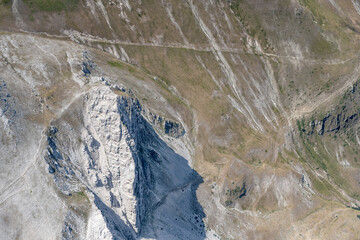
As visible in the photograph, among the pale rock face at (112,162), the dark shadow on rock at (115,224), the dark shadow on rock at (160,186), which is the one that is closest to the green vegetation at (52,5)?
the dark shadow on rock at (160,186)

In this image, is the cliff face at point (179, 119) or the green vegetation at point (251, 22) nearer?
the cliff face at point (179, 119)

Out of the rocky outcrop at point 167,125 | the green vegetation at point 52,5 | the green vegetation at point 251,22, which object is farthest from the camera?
the green vegetation at point 251,22

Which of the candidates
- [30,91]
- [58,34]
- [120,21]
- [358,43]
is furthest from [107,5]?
[358,43]

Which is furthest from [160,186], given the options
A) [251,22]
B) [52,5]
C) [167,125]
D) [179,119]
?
[251,22]

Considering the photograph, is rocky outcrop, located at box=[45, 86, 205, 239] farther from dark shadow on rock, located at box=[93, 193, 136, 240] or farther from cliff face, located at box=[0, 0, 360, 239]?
cliff face, located at box=[0, 0, 360, 239]

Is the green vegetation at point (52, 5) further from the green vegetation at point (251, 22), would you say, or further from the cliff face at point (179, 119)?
the green vegetation at point (251, 22)

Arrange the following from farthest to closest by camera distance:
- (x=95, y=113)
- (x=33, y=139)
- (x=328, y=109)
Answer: (x=328, y=109) → (x=95, y=113) → (x=33, y=139)

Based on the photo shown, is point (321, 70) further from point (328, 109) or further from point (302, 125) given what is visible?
point (302, 125)
